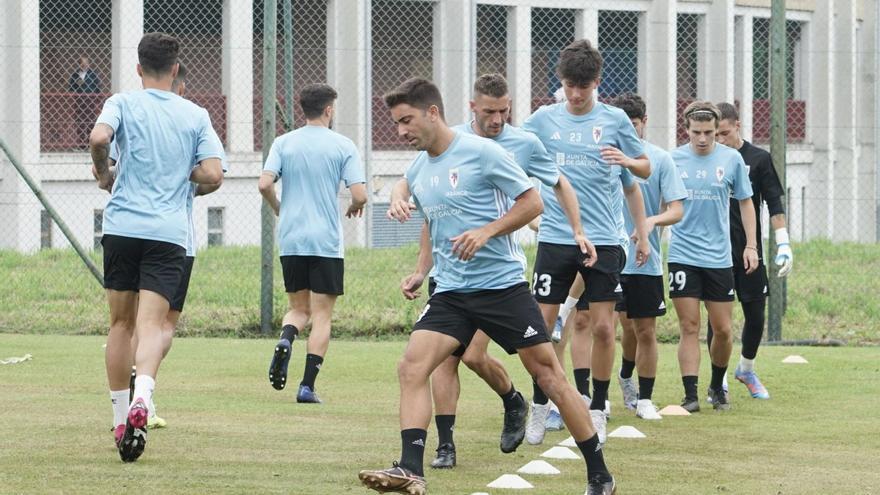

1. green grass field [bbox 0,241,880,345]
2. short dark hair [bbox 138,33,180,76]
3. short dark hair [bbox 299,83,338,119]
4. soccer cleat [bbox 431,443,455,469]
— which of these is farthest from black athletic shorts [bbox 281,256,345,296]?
green grass field [bbox 0,241,880,345]

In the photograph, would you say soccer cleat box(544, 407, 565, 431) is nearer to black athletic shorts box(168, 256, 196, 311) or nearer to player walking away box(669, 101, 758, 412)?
player walking away box(669, 101, 758, 412)

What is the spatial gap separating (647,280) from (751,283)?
120cm

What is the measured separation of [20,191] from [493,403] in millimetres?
13103

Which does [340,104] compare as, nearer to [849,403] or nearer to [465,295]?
[849,403]

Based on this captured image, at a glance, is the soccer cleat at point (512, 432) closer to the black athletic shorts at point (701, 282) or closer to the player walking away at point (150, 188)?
the player walking away at point (150, 188)

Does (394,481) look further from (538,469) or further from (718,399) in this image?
(718,399)

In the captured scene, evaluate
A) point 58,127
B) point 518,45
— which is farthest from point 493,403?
point 518,45

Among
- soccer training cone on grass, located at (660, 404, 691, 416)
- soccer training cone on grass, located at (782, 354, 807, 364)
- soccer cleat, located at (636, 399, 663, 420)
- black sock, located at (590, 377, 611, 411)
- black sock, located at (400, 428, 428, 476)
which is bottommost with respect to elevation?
soccer training cone on grass, located at (782, 354, 807, 364)

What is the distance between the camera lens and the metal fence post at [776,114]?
14.8 metres

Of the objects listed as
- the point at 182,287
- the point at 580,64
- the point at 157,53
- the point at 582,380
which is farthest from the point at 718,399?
the point at 157,53

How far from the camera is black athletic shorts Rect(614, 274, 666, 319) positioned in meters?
10.1

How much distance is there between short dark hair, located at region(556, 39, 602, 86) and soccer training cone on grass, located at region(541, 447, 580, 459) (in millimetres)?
1973

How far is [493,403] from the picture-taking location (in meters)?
10.5

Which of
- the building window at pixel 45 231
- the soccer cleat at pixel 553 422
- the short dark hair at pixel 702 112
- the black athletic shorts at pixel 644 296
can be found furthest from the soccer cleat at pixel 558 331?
the building window at pixel 45 231
